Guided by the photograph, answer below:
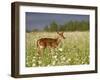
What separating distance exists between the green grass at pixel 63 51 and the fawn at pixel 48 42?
0.03m

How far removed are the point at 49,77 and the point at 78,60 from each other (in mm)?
293

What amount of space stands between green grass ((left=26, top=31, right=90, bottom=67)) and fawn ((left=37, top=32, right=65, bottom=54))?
3 centimetres

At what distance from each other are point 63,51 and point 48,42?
156 millimetres

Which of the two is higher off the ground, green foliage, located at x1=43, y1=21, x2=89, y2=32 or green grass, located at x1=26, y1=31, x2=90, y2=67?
green foliage, located at x1=43, y1=21, x2=89, y2=32

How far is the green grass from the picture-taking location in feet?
6.47

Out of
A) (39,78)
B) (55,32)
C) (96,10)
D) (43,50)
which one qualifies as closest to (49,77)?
(39,78)

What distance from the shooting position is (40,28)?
200 cm

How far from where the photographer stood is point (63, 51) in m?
2.09

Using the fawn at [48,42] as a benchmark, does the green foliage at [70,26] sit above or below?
above

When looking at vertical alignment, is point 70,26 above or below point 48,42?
above

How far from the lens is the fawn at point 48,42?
6.57 ft

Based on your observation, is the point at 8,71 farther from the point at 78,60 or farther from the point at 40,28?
the point at 78,60

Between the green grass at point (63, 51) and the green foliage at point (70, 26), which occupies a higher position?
the green foliage at point (70, 26)

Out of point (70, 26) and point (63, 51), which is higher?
point (70, 26)
